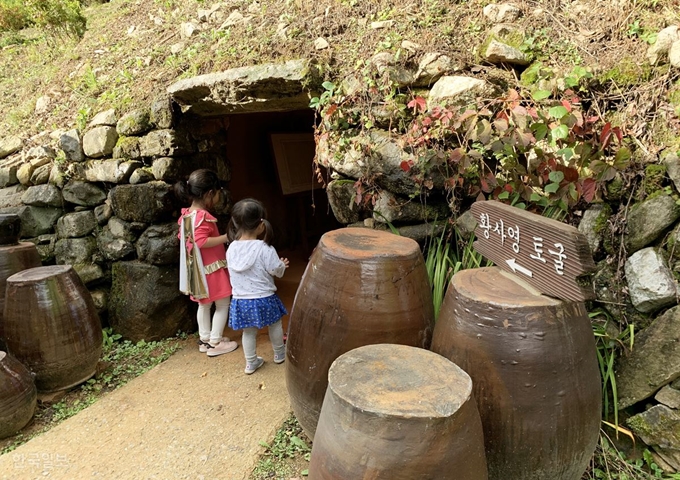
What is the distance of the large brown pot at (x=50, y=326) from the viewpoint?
10.3ft

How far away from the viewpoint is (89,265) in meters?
4.09

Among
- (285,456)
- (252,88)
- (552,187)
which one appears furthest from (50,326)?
(552,187)

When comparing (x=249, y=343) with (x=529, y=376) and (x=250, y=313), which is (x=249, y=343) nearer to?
(x=250, y=313)

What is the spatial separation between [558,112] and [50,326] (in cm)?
374

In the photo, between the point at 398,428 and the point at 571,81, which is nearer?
the point at 398,428

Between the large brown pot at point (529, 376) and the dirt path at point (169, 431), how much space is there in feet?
4.66

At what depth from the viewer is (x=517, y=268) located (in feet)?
5.74

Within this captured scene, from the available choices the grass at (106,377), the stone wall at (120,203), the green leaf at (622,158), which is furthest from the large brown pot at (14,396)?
the green leaf at (622,158)

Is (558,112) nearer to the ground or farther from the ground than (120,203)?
farther from the ground

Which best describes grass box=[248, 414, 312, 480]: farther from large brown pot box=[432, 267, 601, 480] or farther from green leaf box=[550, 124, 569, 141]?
green leaf box=[550, 124, 569, 141]

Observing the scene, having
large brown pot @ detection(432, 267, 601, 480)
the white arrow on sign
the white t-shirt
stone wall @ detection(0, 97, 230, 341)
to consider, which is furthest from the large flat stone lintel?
large brown pot @ detection(432, 267, 601, 480)

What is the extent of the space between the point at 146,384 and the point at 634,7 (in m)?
4.33

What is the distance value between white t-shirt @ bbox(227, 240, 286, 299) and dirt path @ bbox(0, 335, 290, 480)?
722 mm

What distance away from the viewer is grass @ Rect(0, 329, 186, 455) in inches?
116
